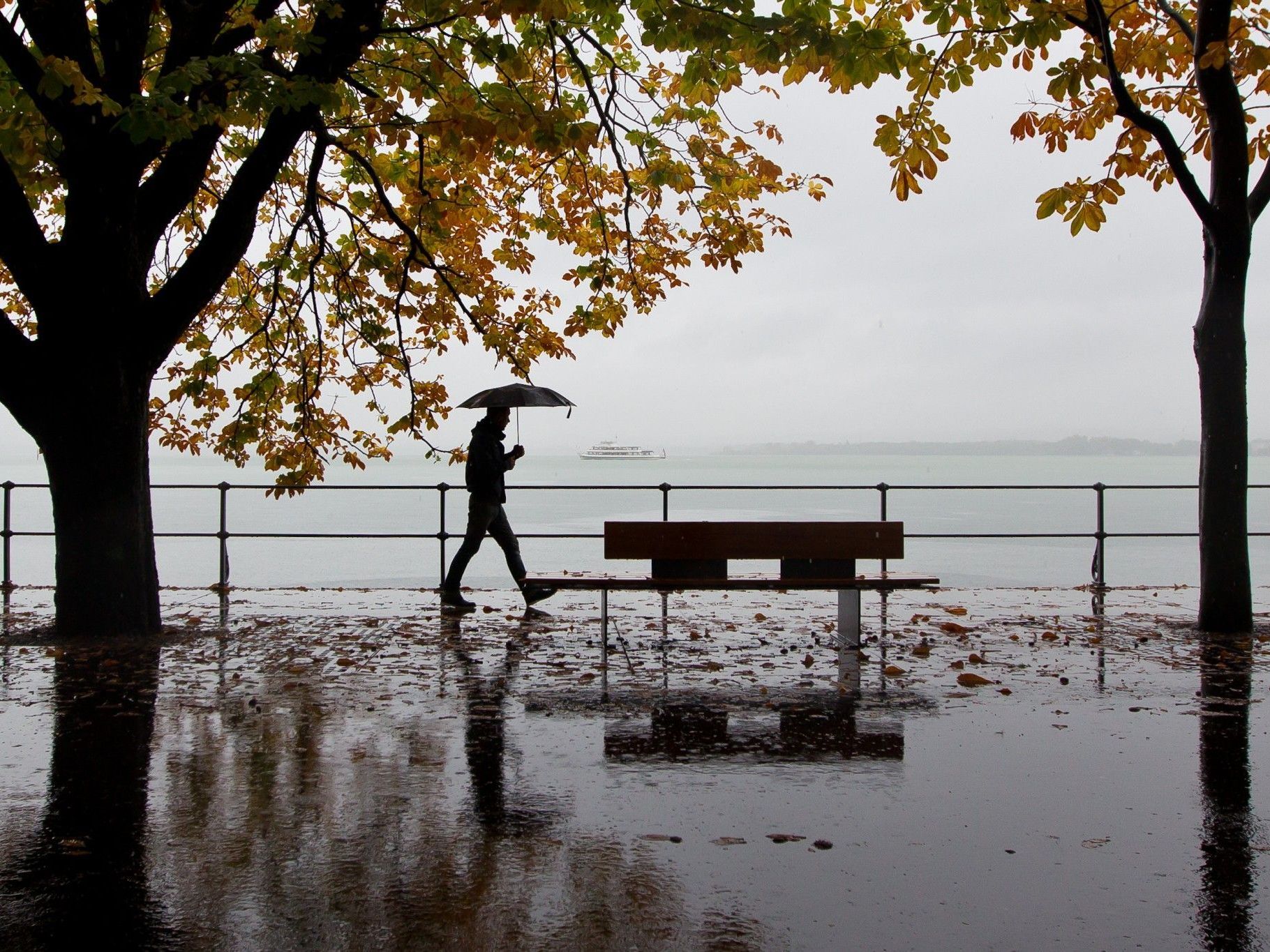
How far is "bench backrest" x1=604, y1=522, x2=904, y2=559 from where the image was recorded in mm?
8336

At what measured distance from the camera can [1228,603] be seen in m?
9.25

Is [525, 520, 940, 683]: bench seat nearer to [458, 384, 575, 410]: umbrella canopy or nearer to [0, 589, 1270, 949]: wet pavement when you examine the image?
[0, 589, 1270, 949]: wet pavement

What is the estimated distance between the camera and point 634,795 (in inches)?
188


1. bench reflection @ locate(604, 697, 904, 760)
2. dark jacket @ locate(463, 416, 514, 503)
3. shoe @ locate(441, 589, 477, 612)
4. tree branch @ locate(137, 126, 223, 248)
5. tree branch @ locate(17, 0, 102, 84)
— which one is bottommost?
bench reflection @ locate(604, 697, 904, 760)

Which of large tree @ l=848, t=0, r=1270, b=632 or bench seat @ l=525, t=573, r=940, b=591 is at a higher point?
large tree @ l=848, t=0, r=1270, b=632

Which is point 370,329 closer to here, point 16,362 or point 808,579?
point 16,362

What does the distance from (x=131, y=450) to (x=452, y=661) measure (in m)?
3.01

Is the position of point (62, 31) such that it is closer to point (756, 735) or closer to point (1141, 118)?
point (756, 735)

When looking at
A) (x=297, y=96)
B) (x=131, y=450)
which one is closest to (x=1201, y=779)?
(x=297, y=96)

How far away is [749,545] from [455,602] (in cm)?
383

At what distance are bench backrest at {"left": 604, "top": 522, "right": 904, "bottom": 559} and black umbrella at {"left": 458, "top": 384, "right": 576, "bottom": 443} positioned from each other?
8.85 ft

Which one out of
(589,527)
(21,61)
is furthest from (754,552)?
(589,527)

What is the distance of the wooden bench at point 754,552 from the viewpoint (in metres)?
8.27

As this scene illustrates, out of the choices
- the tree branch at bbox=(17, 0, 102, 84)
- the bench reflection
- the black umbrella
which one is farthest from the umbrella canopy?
the bench reflection
